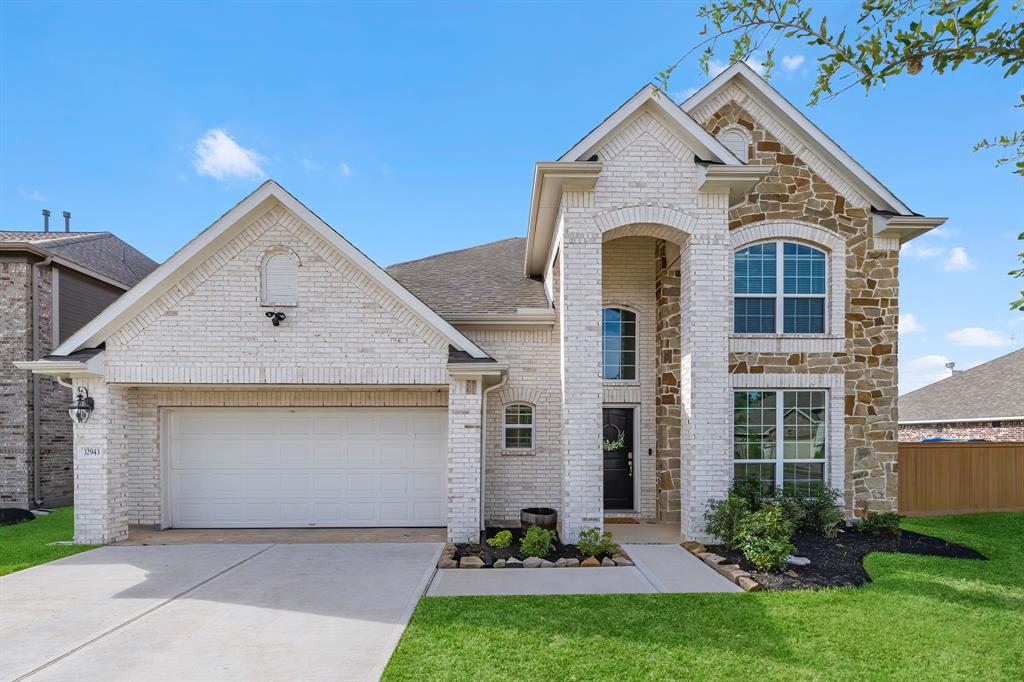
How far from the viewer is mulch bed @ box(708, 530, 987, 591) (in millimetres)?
6520

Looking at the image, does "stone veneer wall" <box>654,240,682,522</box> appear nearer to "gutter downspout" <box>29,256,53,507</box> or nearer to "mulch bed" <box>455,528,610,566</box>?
"mulch bed" <box>455,528,610,566</box>

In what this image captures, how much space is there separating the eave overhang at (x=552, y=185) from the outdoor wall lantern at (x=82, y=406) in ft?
25.4

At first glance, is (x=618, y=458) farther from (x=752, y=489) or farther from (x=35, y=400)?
(x=35, y=400)

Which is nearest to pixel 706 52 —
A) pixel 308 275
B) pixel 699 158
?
pixel 699 158

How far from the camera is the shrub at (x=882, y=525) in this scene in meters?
9.10

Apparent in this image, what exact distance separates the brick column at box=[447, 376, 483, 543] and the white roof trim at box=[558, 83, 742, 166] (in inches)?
154

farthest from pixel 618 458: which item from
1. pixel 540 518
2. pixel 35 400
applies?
pixel 35 400

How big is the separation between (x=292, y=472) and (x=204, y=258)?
13.0 ft

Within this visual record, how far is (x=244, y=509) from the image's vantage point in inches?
384

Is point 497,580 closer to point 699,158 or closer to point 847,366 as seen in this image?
point 699,158

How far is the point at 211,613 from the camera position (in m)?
5.71

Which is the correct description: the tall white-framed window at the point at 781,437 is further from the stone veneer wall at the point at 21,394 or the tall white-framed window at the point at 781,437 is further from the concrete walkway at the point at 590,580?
the stone veneer wall at the point at 21,394

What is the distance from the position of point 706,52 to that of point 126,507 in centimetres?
1046

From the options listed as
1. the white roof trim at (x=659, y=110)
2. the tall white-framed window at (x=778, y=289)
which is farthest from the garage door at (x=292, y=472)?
the tall white-framed window at (x=778, y=289)
